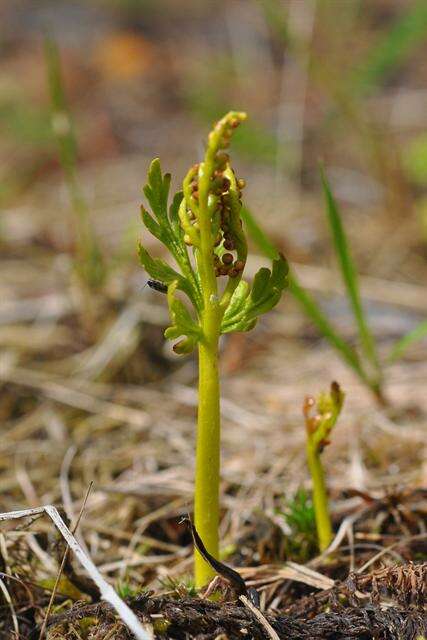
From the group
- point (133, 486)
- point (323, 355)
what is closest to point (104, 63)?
point (323, 355)

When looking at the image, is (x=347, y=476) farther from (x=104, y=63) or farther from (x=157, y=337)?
(x=104, y=63)

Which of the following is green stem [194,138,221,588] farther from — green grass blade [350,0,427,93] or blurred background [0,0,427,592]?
green grass blade [350,0,427,93]

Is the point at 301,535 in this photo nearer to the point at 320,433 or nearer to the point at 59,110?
the point at 320,433

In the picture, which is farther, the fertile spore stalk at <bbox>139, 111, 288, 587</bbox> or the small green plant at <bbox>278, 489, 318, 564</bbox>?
the small green plant at <bbox>278, 489, 318, 564</bbox>

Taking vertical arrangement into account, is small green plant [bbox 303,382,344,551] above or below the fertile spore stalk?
below

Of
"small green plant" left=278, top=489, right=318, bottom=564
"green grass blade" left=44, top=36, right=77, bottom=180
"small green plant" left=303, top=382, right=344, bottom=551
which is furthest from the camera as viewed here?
"green grass blade" left=44, top=36, right=77, bottom=180

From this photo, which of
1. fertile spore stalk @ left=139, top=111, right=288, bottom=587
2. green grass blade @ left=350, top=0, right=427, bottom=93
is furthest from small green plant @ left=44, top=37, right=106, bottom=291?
green grass blade @ left=350, top=0, right=427, bottom=93


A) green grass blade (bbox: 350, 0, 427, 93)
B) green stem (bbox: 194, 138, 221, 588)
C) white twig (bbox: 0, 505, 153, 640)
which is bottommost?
white twig (bbox: 0, 505, 153, 640)

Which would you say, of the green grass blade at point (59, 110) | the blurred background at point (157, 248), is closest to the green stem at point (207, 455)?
the blurred background at point (157, 248)
